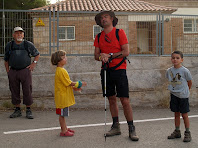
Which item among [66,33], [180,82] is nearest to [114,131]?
[180,82]

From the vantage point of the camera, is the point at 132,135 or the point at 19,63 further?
the point at 19,63

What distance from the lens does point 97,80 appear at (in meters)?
7.47

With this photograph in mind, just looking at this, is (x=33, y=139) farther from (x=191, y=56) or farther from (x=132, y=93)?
(x=191, y=56)

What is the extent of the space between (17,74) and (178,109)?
11.2ft

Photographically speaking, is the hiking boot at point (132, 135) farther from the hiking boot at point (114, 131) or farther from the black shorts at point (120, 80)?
the black shorts at point (120, 80)

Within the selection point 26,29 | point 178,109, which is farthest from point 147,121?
point 26,29

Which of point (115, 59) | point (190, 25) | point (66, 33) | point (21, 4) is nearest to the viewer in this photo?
point (115, 59)

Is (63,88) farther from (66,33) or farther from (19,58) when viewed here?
(66,33)

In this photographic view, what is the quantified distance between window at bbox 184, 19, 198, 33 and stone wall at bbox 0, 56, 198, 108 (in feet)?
2.67

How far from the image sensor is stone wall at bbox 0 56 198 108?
7.25 m

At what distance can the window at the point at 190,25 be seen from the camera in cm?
783

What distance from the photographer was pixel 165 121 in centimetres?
591

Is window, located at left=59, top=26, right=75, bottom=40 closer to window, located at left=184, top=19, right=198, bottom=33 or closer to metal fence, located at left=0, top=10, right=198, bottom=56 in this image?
metal fence, located at left=0, top=10, right=198, bottom=56

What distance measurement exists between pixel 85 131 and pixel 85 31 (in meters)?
3.15
